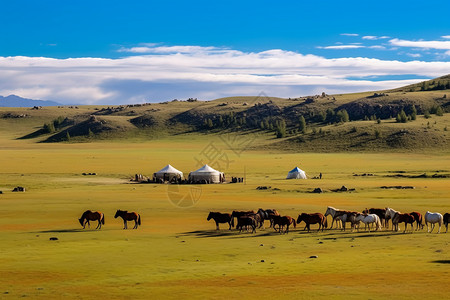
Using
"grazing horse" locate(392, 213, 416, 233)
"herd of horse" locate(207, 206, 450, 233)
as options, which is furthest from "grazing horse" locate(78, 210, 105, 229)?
"grazing horse" locate(392, 213, 416, 233)

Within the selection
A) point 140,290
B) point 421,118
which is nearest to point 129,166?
point 140,290

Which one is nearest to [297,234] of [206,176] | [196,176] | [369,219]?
[369,219]

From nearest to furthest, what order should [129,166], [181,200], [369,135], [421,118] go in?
[181,200] → [129,166] → [369,135] → [421,118]

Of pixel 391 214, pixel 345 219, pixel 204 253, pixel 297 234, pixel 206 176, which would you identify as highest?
pixel 206 176

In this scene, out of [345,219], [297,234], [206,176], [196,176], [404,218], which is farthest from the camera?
[196,176]

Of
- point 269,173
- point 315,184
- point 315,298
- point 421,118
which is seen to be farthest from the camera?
point 421,118

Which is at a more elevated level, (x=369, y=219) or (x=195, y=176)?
(x=195, y=176)

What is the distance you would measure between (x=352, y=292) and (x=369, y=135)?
5003 inches

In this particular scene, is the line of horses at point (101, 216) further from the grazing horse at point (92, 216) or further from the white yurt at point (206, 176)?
the white yurt at point (206, 176)

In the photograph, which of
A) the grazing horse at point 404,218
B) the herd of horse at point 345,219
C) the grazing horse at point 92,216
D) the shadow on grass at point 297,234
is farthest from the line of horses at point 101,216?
the grazing horse at point 404,218

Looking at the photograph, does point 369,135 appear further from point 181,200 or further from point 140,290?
point 140,290

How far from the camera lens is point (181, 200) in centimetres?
4828

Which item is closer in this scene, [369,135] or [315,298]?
[315,298]

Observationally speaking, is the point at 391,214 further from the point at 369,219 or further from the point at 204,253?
the point at 204,253
